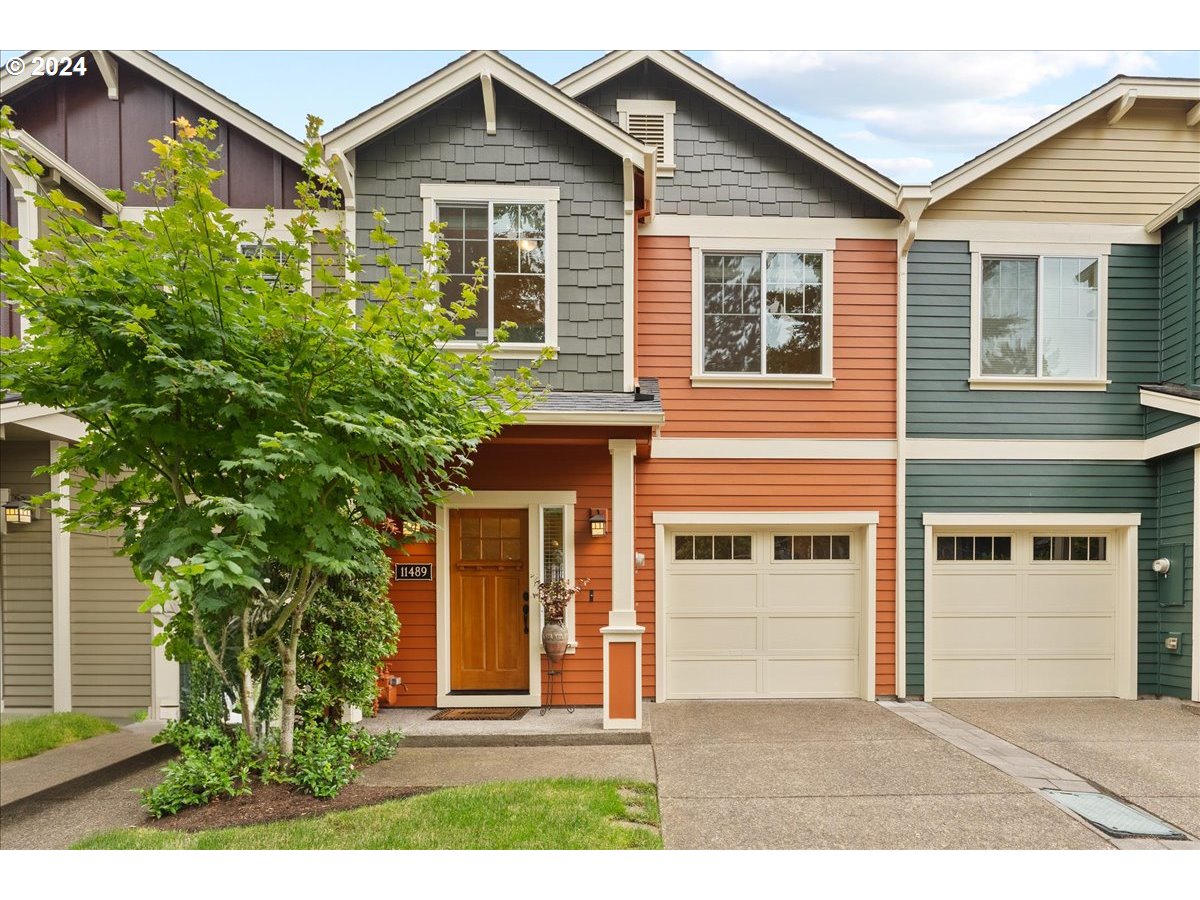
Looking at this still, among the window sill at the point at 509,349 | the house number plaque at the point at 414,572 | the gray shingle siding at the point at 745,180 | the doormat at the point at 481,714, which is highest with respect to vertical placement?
the gray shingle siding at the point at 745,180

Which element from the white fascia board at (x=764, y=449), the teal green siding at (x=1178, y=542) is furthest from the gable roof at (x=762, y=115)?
the teal green siding at (x=1178, y=542)

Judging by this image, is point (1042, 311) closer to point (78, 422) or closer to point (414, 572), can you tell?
point (414, 572)

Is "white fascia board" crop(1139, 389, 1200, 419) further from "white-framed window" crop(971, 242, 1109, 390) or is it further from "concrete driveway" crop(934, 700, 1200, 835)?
"concrete driveway" crop(934, 700, 1200, 835)

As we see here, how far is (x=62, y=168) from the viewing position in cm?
624

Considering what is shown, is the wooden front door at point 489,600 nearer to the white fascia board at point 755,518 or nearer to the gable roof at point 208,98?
the white fascia board at point 755,518

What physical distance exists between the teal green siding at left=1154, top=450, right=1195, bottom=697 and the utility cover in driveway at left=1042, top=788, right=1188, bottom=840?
3.46 m

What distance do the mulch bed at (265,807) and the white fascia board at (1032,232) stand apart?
6956 mm

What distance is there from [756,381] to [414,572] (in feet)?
12.6

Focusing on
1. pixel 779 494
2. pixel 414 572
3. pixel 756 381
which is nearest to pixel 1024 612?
pixel 779 494

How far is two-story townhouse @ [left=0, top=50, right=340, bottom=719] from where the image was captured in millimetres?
6211

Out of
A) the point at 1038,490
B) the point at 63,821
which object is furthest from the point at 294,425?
the point at 1038,490

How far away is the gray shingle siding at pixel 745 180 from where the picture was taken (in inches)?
291

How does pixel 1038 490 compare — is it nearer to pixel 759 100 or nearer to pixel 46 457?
pixel 759 100

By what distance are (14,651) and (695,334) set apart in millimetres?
6764
